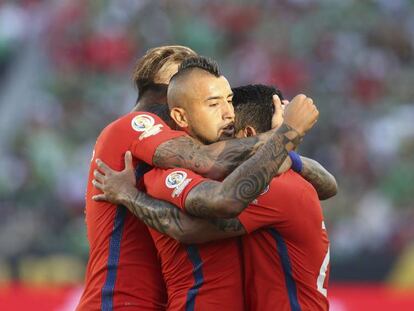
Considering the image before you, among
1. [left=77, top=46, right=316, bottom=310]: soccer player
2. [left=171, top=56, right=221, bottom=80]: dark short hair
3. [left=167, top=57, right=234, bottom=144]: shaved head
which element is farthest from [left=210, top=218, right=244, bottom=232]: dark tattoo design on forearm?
[left=171, top=56, right=221, bottom=80]: dark short hair

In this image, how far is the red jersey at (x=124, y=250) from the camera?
14.8 feet

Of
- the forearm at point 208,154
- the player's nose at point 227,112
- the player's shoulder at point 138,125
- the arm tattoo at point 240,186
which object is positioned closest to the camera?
the arm tattoo at point 240,186

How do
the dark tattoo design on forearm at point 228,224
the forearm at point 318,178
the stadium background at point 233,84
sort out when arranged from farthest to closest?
1. the stadium background at point 233,84
2. the forearm at point 318,178
3. the dark tattoo design on forearm at point 228,224

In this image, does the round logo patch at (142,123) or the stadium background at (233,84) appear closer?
the round logo patch at (142,123)

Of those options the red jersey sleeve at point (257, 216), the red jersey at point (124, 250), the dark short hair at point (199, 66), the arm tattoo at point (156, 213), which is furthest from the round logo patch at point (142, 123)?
the red jersey sleeve at point (257, 216)

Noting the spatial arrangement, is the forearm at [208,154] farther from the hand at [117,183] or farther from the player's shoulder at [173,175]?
the hand at [117,183]

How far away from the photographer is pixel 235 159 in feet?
14.0

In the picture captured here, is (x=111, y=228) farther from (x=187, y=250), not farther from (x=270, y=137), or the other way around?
(x=270, y=137)

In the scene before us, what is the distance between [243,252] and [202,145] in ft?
1.59

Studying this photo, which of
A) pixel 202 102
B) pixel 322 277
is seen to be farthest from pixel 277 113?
pixel 322 277

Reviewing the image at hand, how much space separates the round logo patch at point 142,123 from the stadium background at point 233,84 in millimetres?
5795

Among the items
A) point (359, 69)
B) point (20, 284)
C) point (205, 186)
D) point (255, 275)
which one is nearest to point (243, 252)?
point (255, 275)

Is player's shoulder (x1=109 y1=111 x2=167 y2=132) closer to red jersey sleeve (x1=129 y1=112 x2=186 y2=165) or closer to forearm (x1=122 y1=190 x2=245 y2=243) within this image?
red jersey sleeve (x1=129 y1=112 x2=186 y2=165)

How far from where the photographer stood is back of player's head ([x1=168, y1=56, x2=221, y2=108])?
4.43 meters
